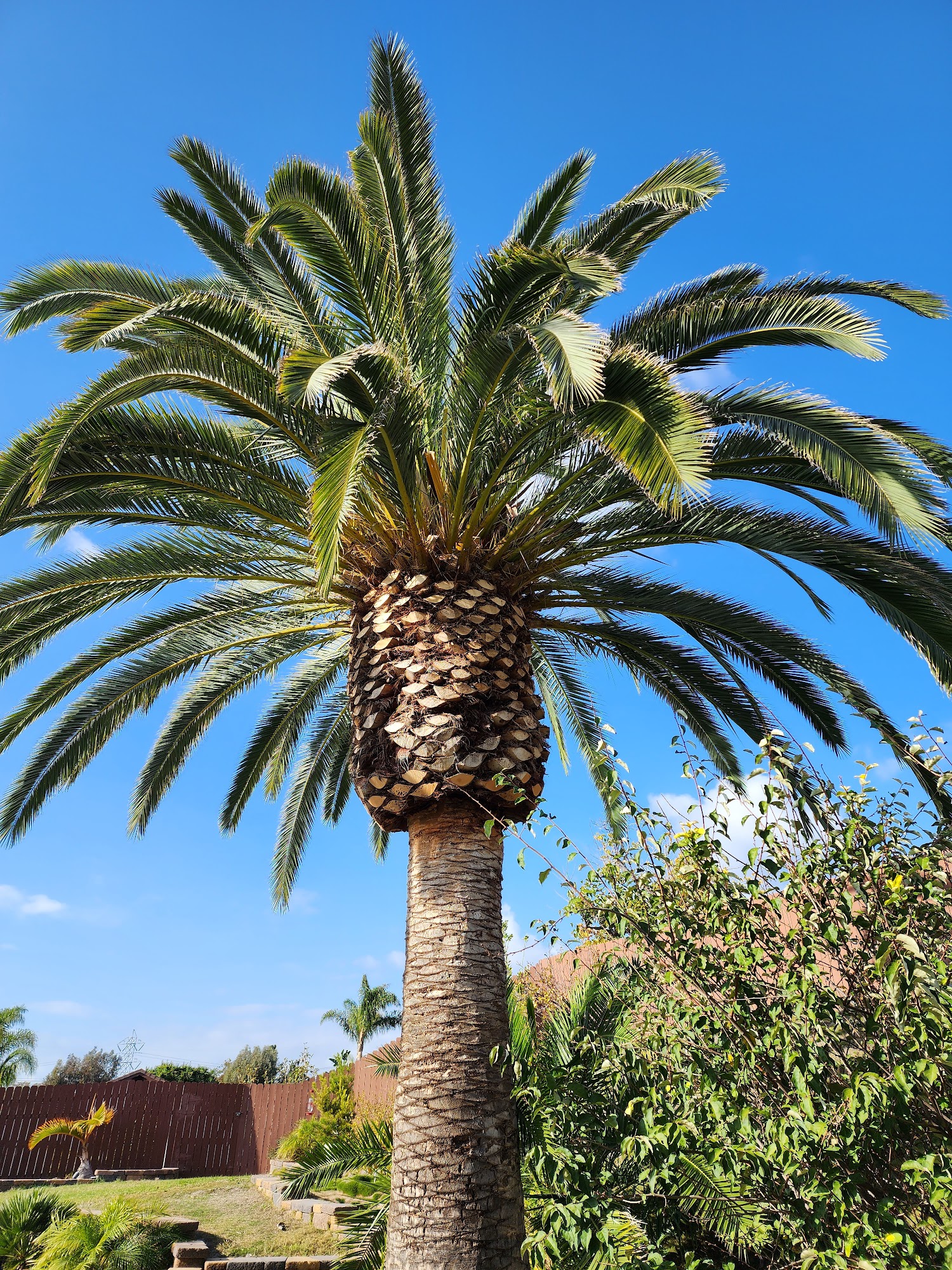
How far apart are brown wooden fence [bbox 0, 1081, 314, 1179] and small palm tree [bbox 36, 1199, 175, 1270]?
10.6m

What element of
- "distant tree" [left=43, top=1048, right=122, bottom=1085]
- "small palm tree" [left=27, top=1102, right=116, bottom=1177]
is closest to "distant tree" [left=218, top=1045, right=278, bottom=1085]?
"distant tree" [left=43, top=1048, right=122, bottom=1085]

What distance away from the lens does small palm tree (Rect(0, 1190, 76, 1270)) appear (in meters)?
8.98

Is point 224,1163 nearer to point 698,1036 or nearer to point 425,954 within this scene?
point 425,954

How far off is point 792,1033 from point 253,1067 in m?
46.0

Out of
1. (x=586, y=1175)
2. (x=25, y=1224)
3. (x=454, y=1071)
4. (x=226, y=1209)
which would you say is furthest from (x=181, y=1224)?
(x=586, y=1175)

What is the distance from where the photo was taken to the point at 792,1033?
3.58 m

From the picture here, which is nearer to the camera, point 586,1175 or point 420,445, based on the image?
point 586,1175

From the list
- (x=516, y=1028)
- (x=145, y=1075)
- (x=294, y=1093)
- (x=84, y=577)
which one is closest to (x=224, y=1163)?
(x=294, y=1093)

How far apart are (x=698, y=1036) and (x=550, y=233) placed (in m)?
6.38

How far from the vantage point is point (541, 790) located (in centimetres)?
625

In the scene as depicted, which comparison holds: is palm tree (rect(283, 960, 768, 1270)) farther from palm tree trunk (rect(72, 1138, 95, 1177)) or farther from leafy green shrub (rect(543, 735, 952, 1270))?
palm tree trunk (rect(72, 1138, 95, 1177))

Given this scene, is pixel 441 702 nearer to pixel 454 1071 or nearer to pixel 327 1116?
pixel 454 1071

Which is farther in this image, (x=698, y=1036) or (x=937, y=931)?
(x=698, y=1036)

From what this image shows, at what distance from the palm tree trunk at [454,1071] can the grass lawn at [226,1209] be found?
4.75m
